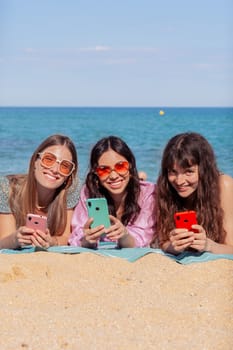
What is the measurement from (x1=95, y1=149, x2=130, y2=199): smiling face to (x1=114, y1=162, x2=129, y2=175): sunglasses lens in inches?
0.6

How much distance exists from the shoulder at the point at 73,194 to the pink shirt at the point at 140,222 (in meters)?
0.05

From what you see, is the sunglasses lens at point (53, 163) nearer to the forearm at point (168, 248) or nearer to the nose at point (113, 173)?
the nose at point (113, 173)

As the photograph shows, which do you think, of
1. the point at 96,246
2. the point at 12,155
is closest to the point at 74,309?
the point at 96,246

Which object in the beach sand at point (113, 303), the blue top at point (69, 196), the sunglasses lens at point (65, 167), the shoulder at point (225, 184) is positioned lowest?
the beach sand at point (113, 303)

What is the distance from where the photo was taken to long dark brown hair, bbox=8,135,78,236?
182 inches

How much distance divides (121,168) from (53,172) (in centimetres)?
51

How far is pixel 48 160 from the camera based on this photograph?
4.54 meters

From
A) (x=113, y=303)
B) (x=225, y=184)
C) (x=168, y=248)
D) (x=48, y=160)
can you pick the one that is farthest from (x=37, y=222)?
Answer: (x=225, y=184)

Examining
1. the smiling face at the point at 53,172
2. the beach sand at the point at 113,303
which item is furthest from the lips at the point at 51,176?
the beach sand at the point at 113,303

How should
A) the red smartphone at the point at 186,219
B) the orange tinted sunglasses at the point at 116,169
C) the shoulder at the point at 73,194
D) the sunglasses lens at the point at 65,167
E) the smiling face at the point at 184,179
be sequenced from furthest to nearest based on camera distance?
the shoulder at the point at 73,194 → the sunglasses lens at the point at 65,167 → the orange tinted sunglasses at the point at 116,169 → the smiling face at the point at 184,179 → the red smartphone at the point at 186,219

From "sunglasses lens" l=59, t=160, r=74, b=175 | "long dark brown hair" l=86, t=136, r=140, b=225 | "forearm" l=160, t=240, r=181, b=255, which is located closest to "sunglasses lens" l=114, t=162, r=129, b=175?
"long dark brown hair" l=86, t=136, r=140, b=225

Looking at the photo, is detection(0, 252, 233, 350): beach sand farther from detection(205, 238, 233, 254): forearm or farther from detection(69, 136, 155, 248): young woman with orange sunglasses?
detection(69, 136, 155, 248): young woman with orange sunglasses

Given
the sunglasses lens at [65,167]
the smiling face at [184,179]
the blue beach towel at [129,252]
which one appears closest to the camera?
the blue beach towel at [129,252]

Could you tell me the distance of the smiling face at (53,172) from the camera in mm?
4531
